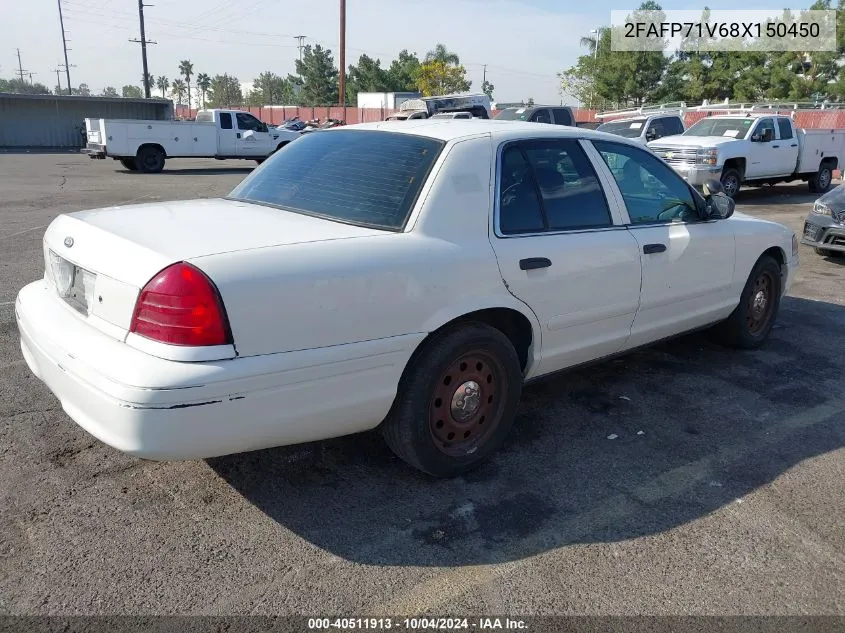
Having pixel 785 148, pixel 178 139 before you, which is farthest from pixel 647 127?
pixel 178 139

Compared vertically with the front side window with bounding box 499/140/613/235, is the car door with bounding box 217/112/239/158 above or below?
below

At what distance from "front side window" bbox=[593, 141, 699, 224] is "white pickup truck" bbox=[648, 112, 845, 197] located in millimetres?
9834

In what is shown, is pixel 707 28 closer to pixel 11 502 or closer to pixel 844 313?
pixel 844 313

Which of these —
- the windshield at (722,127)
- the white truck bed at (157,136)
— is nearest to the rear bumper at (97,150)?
the white truck bed at (157,136)

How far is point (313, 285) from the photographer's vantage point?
2766mm

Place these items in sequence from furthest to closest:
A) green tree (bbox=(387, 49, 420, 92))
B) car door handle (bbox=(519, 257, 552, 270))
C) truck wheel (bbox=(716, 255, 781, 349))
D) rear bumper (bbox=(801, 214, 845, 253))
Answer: green tree (bbox=(387, 49, 420, 92)), rear bumper (bbox=(801, 214, 845, 253)), truck wheel (bbox=(716, 255, 781, 349)), car door handle (bbox=(519, 257, 552, 270))

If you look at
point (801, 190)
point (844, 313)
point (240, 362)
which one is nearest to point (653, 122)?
point (801, 190)

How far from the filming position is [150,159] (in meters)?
23.3

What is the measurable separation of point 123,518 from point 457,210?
6.52ft

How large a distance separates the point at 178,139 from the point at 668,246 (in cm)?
2238

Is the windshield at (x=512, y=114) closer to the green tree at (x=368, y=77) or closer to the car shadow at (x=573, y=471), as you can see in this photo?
the car shadow at (x=573, y=471)

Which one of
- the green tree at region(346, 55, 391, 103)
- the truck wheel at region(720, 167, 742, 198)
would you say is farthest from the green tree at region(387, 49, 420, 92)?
the truck wheel at region(720, 167, 742, 198)

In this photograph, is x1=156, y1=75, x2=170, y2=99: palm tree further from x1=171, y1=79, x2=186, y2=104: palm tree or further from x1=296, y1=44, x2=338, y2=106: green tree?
x1=296, y1=44, x2=338, y2=106: green tree

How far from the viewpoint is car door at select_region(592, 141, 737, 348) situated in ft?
13.7
